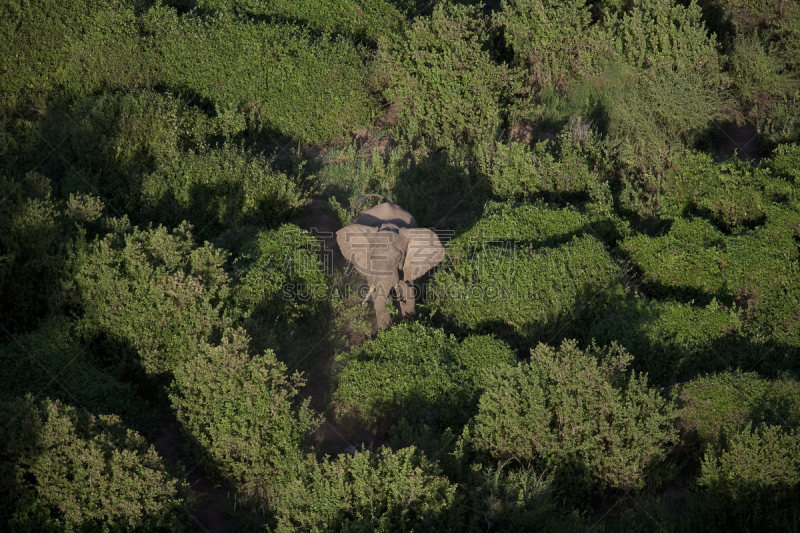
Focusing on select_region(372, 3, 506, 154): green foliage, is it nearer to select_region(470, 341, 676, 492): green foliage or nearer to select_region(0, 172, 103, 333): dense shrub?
select_region(470, 341, 676, 492): green foliage

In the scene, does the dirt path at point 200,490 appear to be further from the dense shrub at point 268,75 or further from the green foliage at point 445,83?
the green foliage at point 445,83

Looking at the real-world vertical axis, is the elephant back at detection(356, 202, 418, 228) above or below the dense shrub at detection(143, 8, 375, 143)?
below

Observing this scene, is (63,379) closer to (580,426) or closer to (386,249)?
(386,249)

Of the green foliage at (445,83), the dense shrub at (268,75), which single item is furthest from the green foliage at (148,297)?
the green foliage at (445,83)

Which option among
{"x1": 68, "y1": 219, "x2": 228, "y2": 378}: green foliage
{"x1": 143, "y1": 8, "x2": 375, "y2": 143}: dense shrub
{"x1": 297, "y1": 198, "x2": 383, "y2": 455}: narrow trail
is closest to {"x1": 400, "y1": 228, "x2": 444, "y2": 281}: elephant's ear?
{"x1": 297, "y1": 198, "x2": 383, "y2": 455}: narrow trail

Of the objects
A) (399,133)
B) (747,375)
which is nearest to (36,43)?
(399,133)

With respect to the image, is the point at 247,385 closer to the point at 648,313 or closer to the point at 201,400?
the point at 201,400
